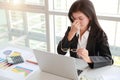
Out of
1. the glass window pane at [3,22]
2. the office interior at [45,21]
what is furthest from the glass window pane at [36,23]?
the glass window pane at [3,22]

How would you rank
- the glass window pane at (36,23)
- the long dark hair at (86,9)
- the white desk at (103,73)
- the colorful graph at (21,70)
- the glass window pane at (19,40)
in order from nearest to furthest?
the white desk at (103,73) → the colorful graph at (21,70) → the long dark hair at (86,9) → the glass window pane at (36,23) → the glass window pane at (19,40)

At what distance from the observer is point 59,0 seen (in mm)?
2596

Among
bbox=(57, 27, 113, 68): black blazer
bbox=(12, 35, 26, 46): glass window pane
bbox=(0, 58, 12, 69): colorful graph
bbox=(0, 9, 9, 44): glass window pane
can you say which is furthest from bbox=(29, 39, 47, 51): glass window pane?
bbox=(0, 58, 12, 69): colorful graph

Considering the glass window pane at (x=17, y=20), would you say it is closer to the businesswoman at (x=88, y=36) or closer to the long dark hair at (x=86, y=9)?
the businesswoman at (x=88, y=36)

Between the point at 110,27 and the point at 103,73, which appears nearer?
the point at 103,73

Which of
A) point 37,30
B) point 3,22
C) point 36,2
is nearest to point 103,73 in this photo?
point 36,2

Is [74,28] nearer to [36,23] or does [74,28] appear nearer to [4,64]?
[4,64]

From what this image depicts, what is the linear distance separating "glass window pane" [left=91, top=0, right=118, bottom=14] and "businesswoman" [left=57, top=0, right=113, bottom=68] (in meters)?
0.73

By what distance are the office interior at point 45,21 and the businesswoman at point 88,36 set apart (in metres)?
0.60

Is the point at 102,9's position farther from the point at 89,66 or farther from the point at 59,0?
the point at 89,66

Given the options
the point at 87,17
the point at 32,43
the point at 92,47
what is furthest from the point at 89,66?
the point at 32,43

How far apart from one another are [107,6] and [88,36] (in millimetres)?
815

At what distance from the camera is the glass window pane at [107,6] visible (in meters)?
2.28

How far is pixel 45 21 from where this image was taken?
260cm
